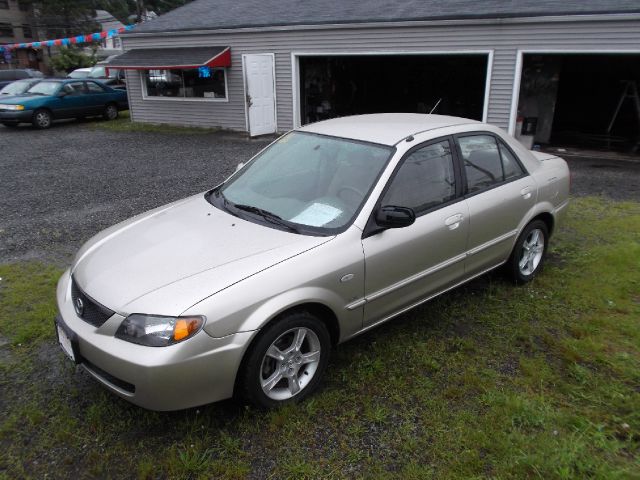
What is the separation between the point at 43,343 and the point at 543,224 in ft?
14.3

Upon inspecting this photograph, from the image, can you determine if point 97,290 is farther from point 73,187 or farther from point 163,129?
point 163,129

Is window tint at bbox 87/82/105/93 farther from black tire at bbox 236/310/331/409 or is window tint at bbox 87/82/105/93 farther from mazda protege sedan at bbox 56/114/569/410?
black tire at bbox 236/310/331/409

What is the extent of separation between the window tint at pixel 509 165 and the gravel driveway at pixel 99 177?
4450 mm

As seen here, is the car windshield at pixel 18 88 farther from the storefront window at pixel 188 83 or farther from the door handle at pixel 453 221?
the door handle at pixel 453 221

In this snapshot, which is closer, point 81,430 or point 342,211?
point 81,430

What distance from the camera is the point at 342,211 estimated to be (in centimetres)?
330

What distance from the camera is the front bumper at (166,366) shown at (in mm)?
2498

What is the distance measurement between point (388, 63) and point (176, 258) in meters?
16.4

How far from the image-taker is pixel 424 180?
11.9ft

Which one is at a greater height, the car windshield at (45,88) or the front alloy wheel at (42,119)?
the car windshield at (45,88)

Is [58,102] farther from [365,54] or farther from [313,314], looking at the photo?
[313,314]

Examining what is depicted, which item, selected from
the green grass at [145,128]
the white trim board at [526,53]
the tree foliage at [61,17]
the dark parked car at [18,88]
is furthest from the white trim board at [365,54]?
the tree foliage at [61,17]

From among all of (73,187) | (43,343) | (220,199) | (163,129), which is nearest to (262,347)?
(220,199)

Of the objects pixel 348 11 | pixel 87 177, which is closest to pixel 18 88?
pixel 87 177
